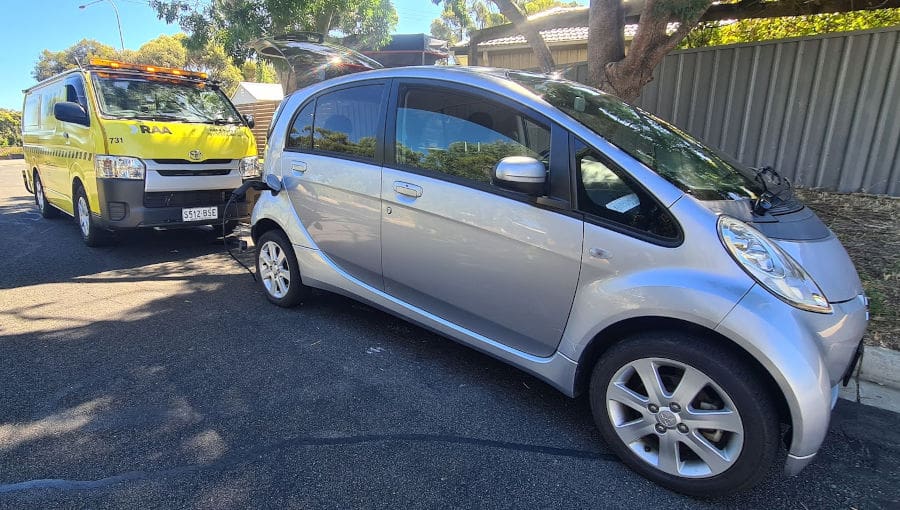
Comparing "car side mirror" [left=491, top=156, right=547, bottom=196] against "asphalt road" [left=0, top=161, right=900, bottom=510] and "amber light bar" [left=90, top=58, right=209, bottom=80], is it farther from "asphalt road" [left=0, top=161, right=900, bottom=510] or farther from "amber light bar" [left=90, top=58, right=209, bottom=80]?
Result: "amber light bar" [left=90, top=58, right=209, bottom=80]

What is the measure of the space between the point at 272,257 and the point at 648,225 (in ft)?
Result: 10.1

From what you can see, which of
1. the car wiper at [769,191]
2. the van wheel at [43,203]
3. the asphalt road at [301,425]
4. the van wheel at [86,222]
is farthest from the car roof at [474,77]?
the van wheel at [43,203]

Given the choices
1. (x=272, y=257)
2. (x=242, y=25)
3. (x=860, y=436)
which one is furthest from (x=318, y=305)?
(x=242, y=25)

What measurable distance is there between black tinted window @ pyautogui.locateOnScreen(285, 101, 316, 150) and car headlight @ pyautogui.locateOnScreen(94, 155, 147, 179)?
7.95ft

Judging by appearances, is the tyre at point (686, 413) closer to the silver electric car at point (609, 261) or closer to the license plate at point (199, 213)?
the silver electric car at point (609, 261)

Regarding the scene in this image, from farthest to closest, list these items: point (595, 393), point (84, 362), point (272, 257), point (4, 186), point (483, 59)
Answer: point (483, 59) → point (4, 186) → point (272, 257) → point (84, 362) → point (595, 393)

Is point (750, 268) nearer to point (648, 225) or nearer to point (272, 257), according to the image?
point (648, 225)

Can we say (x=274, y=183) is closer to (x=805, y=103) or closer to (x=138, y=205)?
(x=138, y=205)

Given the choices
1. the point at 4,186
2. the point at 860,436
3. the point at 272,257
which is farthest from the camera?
the point at 4,186

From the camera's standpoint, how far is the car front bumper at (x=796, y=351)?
1.96m

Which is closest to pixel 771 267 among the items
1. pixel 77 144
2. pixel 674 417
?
pixel 674 417

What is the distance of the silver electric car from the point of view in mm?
2059

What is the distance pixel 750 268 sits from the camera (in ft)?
6.82

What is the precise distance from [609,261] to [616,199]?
294mm
